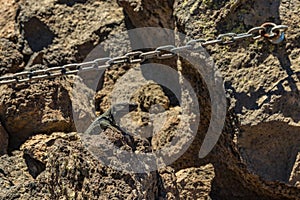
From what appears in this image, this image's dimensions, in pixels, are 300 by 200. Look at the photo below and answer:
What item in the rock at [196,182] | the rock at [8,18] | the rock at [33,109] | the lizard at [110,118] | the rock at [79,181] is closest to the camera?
the rock at [79,181]

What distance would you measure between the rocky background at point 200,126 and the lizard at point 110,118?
0.06 meters

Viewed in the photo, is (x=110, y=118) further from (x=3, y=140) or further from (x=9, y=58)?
(x=9, y=58)

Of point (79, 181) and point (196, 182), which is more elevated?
point (79, 181)

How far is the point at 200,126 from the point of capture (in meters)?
3.05

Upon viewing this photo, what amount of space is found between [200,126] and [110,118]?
0.46 meters

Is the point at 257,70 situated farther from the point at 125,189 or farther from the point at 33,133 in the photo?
the point at 33,133

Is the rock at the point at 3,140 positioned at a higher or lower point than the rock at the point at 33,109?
lower

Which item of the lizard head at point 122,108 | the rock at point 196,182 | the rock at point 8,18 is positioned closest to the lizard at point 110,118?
the lizard head at point 122,108

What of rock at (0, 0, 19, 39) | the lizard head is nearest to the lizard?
Answer: the lizard head

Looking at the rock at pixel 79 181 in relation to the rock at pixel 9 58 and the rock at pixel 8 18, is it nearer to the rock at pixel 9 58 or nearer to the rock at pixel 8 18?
the rock at pixel 9 58

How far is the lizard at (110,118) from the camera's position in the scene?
2.63m

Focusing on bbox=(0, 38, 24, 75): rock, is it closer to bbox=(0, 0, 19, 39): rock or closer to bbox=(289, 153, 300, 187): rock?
bbox=(0, 0, 19, 39): rock

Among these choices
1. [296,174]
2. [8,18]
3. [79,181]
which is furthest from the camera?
[8,18]

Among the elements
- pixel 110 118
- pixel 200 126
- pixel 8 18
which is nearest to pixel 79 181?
pixel 110 118
